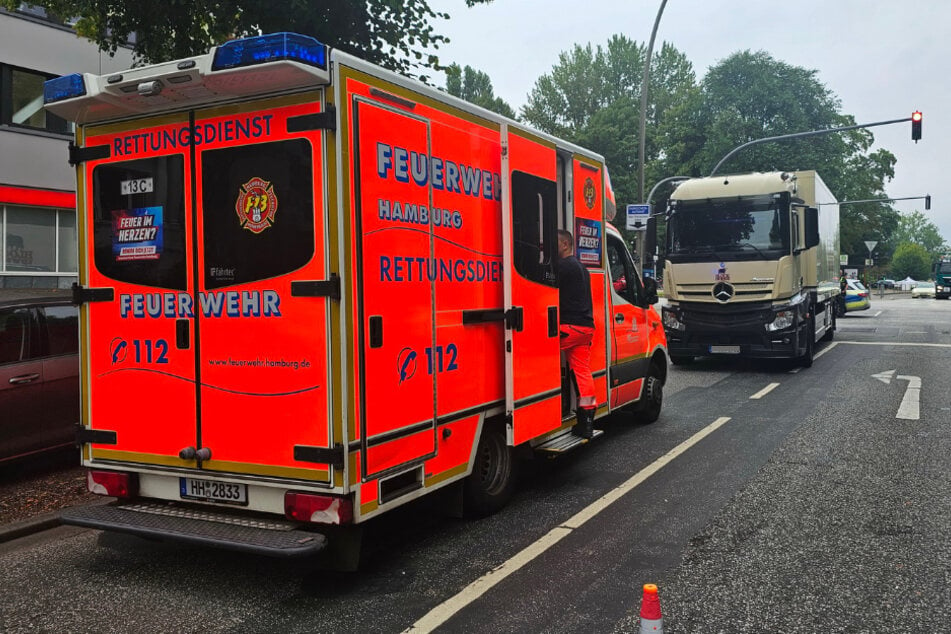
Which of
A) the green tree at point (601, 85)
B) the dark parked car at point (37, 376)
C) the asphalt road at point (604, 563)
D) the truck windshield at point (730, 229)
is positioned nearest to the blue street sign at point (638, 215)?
the truck windshield at point (730, 229)

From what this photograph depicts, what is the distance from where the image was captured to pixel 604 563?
4.59 m

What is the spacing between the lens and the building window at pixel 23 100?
17.9 metres

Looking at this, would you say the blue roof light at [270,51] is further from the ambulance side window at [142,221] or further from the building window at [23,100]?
the building window at [23,100]

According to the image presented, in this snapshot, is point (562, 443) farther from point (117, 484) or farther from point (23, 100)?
point (23, 100)

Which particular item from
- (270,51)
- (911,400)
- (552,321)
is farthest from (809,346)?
(270,51)

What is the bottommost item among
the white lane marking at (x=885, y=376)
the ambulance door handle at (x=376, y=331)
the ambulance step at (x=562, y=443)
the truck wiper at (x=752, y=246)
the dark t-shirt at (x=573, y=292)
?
the white lane marking at (x=885, y=376)

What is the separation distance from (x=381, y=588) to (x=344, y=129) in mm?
2469

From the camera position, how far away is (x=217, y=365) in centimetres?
439

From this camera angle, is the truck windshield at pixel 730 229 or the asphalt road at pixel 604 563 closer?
the asphalt road at pixel 604 563

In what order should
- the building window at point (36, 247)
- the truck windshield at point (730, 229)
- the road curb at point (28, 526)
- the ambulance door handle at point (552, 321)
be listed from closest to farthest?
1. the road curb at point (28, 526)
2. the ambulance door handle at point (552, 321)
3. the truck windshield at point (730, 229)
4. the building window at point (36, 247)

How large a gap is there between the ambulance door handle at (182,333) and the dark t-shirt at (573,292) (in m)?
3.00

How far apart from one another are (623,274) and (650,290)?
1.82 feet

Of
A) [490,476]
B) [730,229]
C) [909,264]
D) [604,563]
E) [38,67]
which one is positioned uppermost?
[38,67]

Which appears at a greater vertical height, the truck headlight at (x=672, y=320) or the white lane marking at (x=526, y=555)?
the truck headlight at (x=672, y=320)
